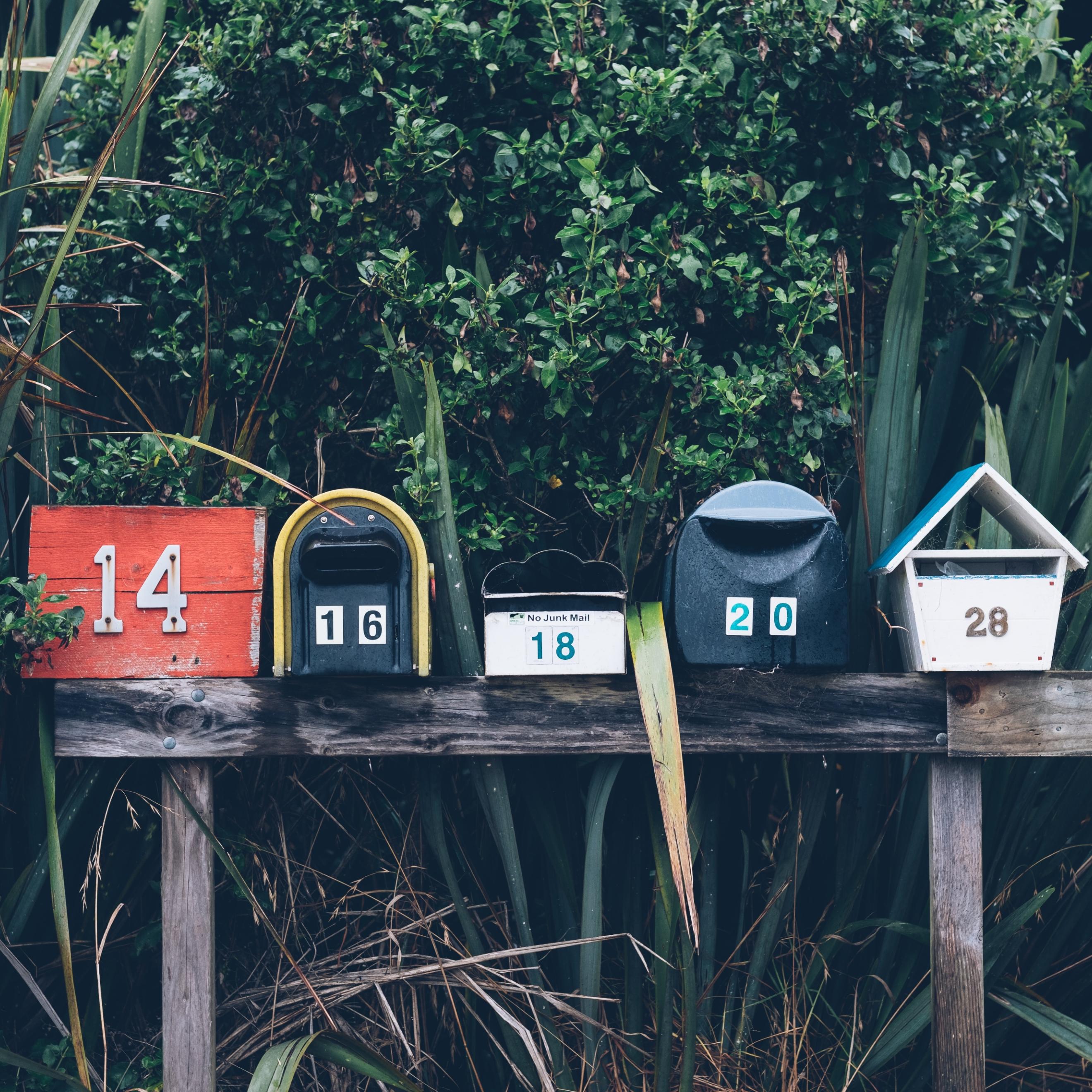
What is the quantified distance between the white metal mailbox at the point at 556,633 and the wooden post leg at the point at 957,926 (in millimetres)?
644

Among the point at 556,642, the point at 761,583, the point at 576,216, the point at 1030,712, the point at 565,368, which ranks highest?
the point at 576,216

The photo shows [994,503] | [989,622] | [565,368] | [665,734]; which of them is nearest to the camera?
[665,734]

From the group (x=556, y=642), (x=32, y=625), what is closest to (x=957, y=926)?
(x=556, y=642)

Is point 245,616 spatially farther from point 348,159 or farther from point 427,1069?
point 427,1069

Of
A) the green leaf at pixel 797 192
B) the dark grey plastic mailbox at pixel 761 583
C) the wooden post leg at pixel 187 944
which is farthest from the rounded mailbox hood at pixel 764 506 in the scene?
the wooden post leg at pixel 187 944

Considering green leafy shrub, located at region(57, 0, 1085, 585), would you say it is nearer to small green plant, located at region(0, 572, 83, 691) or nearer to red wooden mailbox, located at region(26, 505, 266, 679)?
red wooden mailbox, located at region(26, 505, 266, 679)

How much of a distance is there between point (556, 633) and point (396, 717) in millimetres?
336

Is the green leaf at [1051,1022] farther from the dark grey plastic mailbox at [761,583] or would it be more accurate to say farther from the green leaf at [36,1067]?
the green leaf at [36,1067]

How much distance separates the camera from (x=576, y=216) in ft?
5.89

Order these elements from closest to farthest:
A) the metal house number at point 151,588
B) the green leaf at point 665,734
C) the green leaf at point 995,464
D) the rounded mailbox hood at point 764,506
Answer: the green leaf at point 665,734 → the rounded mailbox hood at point 764,506 → the metal house number at point 151,588 → the green leaf at point 995,464

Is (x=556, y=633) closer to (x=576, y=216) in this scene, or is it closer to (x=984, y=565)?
(x=576, y=216)

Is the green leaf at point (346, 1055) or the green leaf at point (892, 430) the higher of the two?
the green leaf at point (892, 430)

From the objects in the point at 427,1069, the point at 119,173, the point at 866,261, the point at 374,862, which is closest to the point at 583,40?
the point at 866,261

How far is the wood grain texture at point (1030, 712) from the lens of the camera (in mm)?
1680
